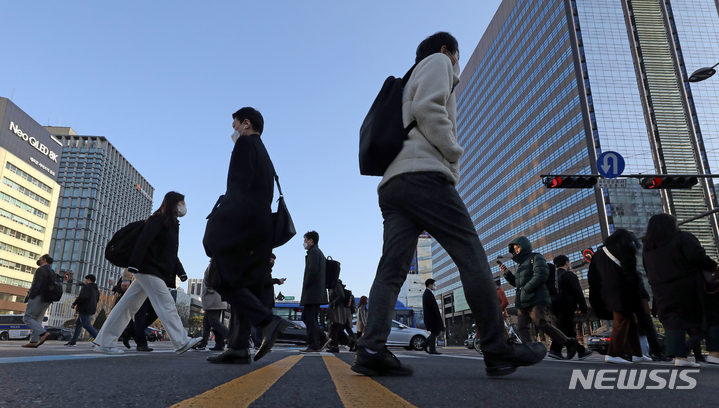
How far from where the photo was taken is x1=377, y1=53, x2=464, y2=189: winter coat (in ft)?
8.46

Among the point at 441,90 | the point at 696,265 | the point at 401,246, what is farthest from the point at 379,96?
the point at 696,265

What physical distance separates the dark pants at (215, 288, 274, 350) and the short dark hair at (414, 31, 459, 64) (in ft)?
7.23

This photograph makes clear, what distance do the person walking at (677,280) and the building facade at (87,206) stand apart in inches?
4049

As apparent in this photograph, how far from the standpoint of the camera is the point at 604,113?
2231 inches

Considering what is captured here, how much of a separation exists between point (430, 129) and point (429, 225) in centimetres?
58

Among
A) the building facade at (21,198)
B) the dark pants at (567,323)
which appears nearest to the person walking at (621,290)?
the dark pants at (567,323)

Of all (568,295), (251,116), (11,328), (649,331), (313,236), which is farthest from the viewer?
(11,328)

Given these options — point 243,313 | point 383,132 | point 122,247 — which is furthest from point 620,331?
point 122,247

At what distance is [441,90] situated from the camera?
2641 mm

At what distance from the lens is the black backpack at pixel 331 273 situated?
312 inches

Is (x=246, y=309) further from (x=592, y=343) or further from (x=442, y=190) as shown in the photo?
(x=592, y=343)

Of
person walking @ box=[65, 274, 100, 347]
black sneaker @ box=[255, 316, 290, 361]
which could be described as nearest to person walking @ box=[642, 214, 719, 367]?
black sneaker @ box=[255, 316, 290, 361]

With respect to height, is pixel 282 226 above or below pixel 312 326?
above

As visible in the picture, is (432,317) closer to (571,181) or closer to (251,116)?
(571,181)
